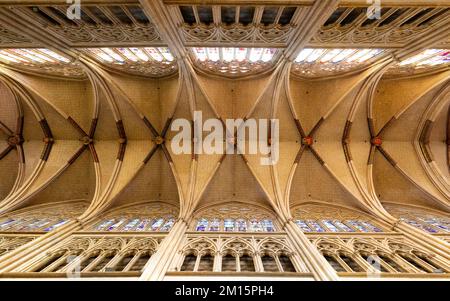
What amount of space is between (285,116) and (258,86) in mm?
2293

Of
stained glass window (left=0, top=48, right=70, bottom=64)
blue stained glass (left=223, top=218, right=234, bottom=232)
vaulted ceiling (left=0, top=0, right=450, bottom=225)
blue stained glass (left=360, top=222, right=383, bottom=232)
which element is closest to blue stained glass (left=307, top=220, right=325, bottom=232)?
vaulted ceiling (left=0, top=0, right=450, bottom=225)

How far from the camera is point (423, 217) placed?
427 inches

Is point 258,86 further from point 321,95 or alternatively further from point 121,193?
point 121,193

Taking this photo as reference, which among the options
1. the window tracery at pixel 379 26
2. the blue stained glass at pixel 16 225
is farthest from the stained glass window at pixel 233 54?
the blue stained glass at pixel 16 225

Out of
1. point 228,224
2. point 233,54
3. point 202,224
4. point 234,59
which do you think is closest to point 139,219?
point 202,224

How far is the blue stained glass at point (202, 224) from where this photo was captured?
959 cm

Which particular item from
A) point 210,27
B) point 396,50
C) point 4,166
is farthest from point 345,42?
point 4,166

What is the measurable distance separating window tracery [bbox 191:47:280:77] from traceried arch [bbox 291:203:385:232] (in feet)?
24.4

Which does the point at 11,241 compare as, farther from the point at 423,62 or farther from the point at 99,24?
the point at 423,62

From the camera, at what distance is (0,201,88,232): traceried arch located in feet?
30.5

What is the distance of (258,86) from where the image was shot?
12.1 m

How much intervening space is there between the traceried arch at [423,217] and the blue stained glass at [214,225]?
27.5 feet

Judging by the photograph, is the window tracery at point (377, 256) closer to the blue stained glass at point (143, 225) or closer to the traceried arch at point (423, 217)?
the traceried arch at point (423, 217)

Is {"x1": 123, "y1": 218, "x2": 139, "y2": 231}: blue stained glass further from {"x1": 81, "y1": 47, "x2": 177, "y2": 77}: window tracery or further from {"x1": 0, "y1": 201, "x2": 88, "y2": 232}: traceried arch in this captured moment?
{"x1": 81, "y1": 47, "x2": 177, "y2": 77}: window tracery
